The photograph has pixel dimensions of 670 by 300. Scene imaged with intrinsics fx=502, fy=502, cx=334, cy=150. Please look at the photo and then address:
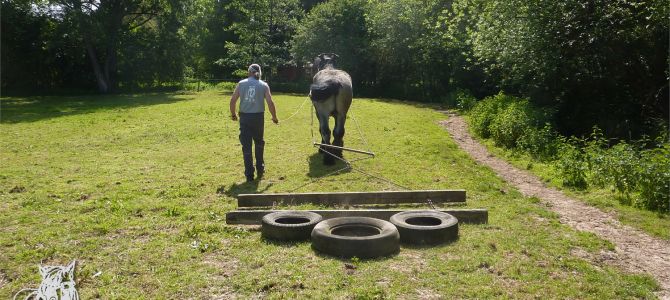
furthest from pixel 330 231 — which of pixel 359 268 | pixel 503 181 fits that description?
pixel 503 181

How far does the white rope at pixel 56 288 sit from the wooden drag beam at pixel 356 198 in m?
3.03

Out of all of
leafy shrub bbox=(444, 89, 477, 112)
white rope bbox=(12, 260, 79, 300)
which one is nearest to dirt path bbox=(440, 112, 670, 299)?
white rope bbox=(12, 260, 79, 300)

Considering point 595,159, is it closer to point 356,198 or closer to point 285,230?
point 356,198

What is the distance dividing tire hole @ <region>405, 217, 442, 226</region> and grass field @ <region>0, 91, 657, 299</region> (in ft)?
1.34

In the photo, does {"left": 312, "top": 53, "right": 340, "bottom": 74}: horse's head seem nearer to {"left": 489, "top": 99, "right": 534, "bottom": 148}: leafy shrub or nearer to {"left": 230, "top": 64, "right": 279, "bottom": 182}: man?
{"left": 230, "top": 64, "right": 279, "bottom": 182}: man

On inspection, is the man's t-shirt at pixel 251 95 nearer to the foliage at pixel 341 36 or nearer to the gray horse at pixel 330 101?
the gray horse at pixel 330 101

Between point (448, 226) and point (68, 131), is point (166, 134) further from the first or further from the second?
point (448, 226)

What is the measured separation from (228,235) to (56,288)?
2.20m

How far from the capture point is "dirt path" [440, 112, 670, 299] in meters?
5.38

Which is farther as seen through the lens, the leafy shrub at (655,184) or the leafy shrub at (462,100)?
the leafy shrub at (462,100)

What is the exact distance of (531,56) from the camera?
14734 mm

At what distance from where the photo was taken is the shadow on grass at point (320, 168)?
9814 millimetres

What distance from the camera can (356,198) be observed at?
7.50 metres

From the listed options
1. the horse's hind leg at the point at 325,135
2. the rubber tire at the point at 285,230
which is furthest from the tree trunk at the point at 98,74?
the rubber tire at the point at 285,230
